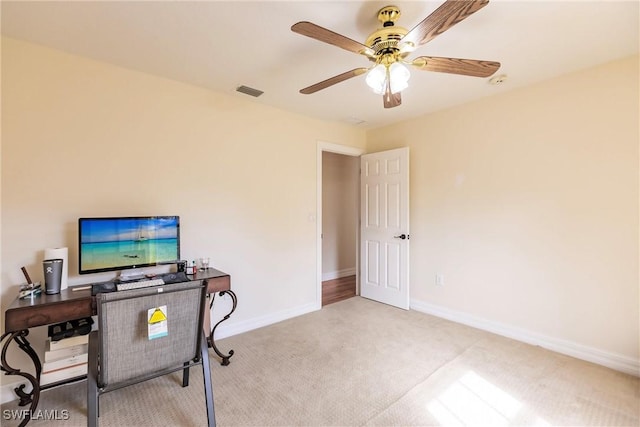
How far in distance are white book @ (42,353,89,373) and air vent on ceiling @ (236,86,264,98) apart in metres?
2.49

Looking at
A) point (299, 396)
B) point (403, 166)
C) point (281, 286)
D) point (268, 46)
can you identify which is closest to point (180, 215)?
point (281, 286)

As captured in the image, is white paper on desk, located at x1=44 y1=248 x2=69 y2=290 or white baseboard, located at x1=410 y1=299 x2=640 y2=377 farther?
white baseboard, located at x1=410 y1=299 x2=640 y2=377

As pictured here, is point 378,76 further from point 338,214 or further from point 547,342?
point 338,214

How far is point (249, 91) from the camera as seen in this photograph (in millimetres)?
2893

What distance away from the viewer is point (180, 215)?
8.86 ft

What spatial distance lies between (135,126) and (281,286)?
217cm

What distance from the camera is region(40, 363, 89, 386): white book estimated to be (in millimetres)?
1952

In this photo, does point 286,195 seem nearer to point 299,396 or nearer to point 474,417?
point 299,396

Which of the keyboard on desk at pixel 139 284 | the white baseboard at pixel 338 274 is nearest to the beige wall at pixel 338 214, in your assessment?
the white baseboard at pixel 338 274

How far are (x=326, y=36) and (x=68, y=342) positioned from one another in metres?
2.58

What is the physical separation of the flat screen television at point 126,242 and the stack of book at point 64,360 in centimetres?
48

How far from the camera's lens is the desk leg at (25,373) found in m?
1.75

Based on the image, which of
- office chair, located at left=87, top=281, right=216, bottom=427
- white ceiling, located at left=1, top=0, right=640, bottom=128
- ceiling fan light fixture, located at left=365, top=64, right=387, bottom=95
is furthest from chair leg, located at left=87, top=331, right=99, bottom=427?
ceiling fan light fixture, located at left=365, top=64, right=387, bottom=95

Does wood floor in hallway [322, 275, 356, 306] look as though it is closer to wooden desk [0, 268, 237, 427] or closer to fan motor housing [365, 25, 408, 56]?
wooden desk [0, 268, 237, 427]
